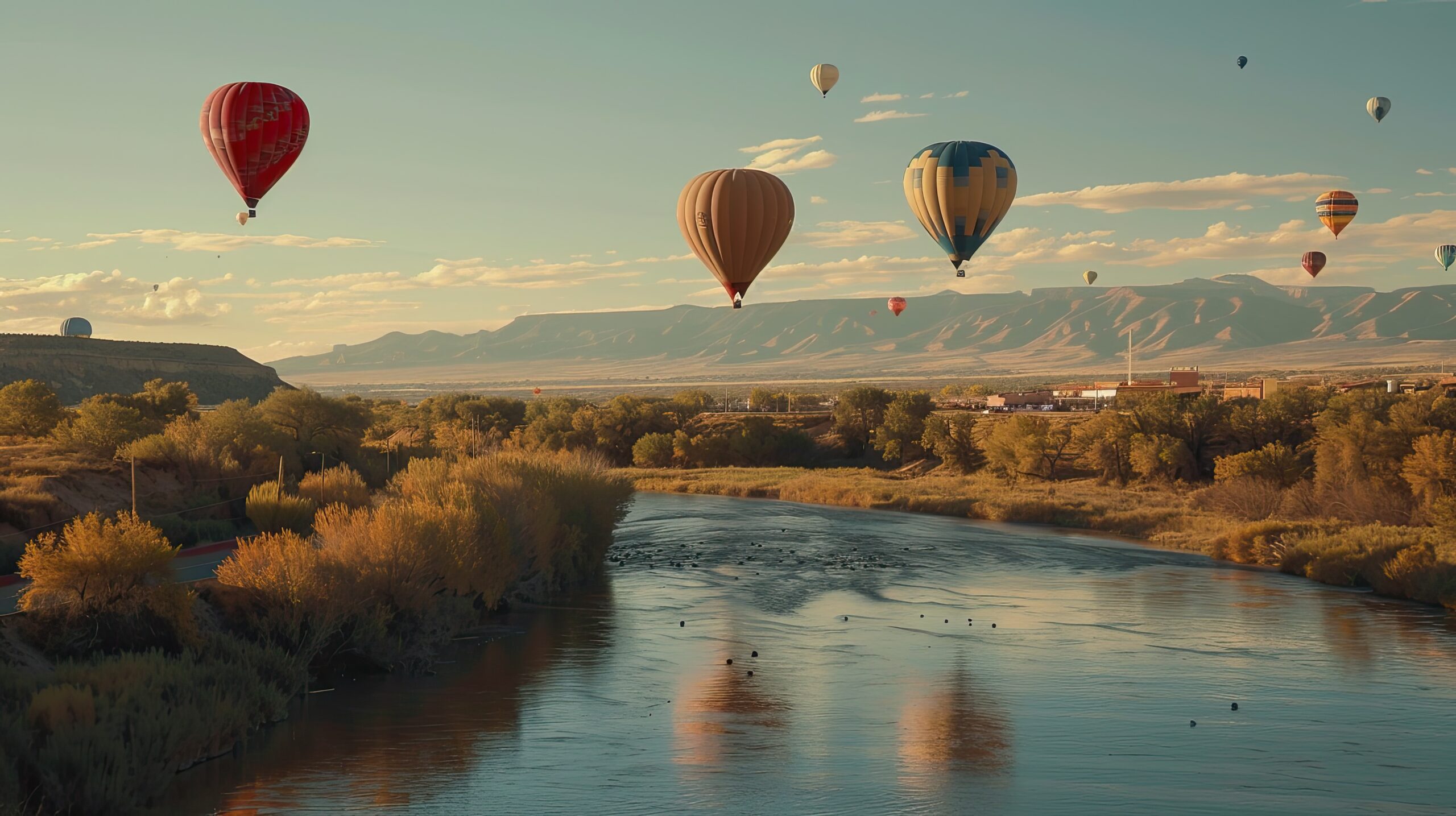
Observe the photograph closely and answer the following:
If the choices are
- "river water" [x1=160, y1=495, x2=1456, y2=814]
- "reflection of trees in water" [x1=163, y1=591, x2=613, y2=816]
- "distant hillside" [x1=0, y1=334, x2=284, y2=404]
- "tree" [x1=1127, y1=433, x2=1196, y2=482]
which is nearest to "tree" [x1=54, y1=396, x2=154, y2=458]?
"river water" [x1=160, y1=495, x2=1456, y2=814]

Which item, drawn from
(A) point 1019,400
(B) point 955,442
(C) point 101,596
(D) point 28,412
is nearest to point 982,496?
(B) point 955,442

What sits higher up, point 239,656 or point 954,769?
point 239,656

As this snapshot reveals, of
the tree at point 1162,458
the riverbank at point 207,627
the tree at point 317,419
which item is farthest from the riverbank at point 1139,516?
the riverbank at point 207,627

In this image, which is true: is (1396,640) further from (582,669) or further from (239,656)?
(239,656)

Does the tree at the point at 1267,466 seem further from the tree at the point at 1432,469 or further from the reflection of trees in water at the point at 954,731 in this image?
the reflection of trees in water at the point at 954,731

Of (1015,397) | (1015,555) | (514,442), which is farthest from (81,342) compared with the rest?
(1015,555)

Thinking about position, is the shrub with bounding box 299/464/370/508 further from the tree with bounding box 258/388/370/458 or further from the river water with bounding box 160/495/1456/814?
the tree with bounding box 258/388/370/458

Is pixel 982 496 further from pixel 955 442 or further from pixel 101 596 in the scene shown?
pixel 101 596
